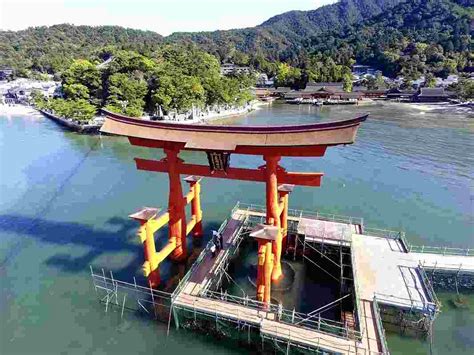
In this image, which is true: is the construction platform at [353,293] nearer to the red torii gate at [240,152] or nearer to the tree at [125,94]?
the red torii gate at [240,152]

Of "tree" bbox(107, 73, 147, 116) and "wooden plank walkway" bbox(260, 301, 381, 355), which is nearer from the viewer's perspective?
"wooden plank walkway" bbox(260, 301, 381, 355)

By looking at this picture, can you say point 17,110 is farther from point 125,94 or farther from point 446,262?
point 446,262

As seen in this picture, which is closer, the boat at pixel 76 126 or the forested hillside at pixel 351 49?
the boat at pixel 76 126

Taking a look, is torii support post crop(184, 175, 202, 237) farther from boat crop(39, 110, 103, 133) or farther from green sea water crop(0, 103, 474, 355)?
boat crop(39, 110, 103, 133)

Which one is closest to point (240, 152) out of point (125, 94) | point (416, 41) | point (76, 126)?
point (125, 94)

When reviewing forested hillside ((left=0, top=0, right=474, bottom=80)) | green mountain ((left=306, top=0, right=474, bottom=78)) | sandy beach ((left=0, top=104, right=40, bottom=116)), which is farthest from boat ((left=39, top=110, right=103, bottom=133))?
green mountain ((left=306, top=0, right=474, bottom=78))

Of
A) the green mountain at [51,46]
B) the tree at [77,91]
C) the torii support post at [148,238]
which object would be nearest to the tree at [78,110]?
the tree at [77,91]
